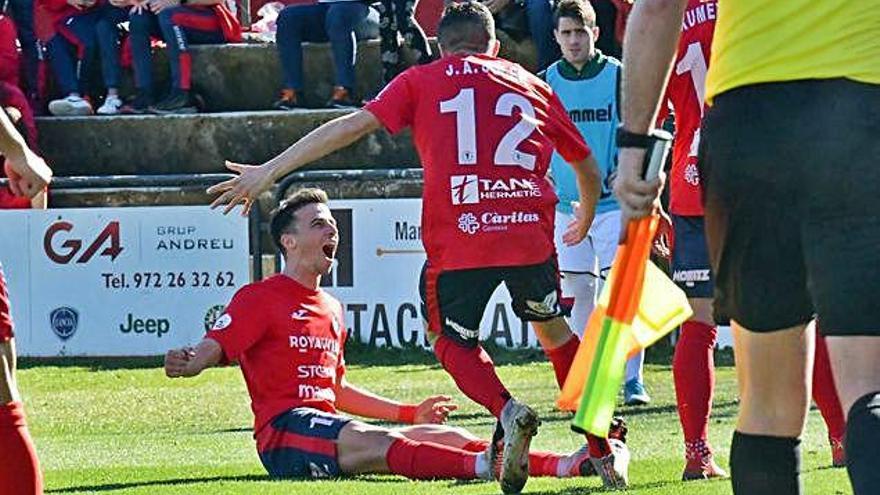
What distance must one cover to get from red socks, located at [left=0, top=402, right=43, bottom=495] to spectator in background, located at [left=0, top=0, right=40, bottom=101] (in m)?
13.3

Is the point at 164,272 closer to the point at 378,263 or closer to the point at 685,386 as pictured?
the point at 378,263

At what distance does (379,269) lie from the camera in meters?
16.3

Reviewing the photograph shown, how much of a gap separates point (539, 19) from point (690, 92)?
899cm

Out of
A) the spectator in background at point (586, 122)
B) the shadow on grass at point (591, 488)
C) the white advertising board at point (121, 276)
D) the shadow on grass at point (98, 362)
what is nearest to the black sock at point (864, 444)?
the shadow on grass at point (591, 488)

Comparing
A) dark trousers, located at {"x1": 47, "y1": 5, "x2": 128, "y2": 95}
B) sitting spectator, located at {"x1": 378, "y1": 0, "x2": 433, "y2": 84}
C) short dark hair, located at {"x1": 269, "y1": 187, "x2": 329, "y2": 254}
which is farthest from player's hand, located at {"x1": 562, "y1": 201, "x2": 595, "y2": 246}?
dark trousers, located at {"x1": 47, "y1": 5, "x2": 128, "y2": 95}

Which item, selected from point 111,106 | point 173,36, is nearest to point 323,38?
point 173,36

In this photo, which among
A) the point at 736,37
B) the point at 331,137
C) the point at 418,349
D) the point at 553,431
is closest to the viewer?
the point at 736,37

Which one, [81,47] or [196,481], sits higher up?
[81,47]

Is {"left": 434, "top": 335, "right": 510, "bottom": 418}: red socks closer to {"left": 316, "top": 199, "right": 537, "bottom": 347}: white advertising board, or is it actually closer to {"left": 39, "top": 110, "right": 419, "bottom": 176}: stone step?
{"left": 316, "top": 199, "right": 537, "bottom": 347}: white advertising board

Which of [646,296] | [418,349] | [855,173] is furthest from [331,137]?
[418,349]

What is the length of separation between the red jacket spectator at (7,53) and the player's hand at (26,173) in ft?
41.5

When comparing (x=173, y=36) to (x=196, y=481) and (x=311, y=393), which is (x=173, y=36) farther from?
(x=196, y=481)

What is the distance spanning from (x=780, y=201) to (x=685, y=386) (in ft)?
12.5

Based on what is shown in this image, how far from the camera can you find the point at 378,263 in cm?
1633
